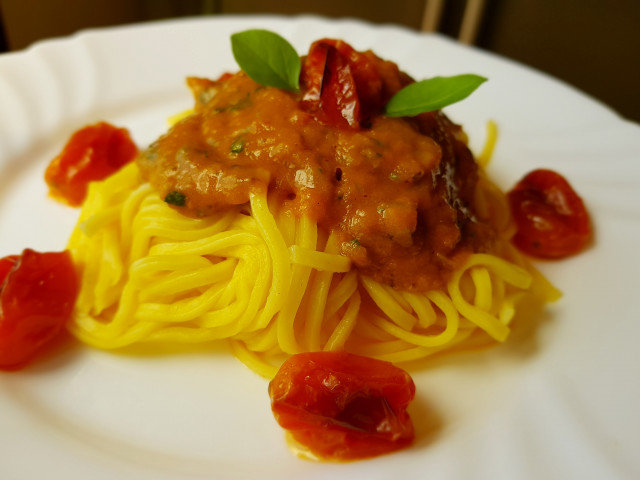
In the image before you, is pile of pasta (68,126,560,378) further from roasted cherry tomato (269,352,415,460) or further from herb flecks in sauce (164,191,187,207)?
roasted cherry tomato (269,352,415,460)

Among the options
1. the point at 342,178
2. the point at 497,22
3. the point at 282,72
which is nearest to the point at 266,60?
the point at 282,72

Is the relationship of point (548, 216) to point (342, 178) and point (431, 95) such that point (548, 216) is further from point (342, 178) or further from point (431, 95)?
point (342, 178)

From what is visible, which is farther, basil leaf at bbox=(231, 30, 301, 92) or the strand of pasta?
basil leaf at bbox=(231, 30, 301, 92)

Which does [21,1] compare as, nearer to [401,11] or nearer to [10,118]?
[10,118]

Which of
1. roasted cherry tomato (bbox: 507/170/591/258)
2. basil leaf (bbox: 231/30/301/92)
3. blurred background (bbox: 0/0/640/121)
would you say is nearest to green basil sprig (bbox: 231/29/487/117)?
basil leaf (bbox: 231/30/301/92)

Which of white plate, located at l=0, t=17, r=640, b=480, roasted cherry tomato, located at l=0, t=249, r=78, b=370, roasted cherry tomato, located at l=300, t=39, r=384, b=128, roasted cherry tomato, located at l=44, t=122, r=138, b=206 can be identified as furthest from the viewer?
roasted cherry tomato, located at l=44, t=122, r=138, b=206

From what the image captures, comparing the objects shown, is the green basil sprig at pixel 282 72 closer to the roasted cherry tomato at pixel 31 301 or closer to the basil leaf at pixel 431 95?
the basil leaf at pixel 431 95

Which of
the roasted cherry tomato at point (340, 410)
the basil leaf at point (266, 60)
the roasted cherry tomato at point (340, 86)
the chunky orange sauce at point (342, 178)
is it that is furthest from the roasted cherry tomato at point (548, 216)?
the basil leaf at point (266, 60)
